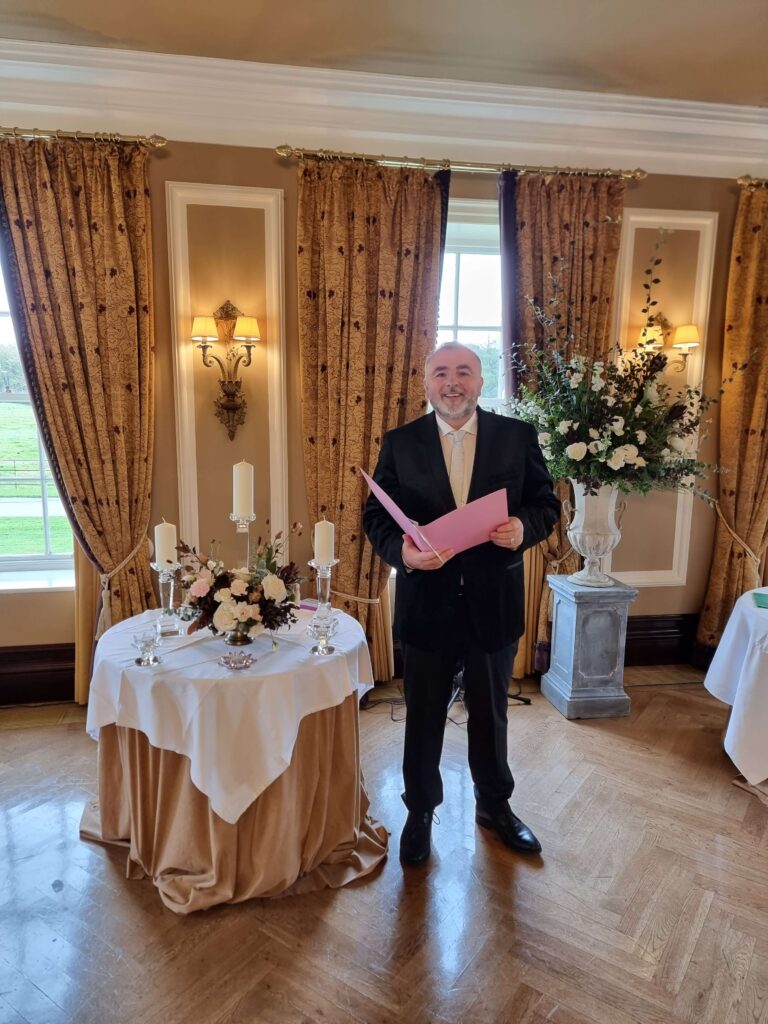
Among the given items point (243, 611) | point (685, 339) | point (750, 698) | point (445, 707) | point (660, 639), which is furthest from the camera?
point (660, 639)

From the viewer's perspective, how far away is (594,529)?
10.9 feet

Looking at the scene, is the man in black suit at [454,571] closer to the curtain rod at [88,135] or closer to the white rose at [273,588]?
the white rose at [273,588]

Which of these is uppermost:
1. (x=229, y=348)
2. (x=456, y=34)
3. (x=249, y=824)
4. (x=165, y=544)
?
(x=456, y=34)

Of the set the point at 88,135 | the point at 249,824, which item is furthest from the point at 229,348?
the point at 249,824

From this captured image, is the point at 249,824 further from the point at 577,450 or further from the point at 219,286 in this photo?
the point at 219,286

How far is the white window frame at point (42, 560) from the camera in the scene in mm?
3561

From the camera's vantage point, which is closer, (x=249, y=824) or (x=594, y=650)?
(x=249, y=824)

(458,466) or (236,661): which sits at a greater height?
(458,466)

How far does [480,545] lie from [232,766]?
1.05m

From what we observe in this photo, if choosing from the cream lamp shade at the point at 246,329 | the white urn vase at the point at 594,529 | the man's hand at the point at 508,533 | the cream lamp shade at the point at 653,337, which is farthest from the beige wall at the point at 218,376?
the cream lamp shade at the point at 653,337

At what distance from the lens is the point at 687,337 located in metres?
3.69

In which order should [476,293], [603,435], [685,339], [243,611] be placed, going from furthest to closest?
[476,293] → [685,339] → [603,435] → [243,611]

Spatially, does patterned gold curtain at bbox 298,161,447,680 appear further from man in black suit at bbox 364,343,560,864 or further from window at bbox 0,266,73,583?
window at bbox 0,266,73,583
